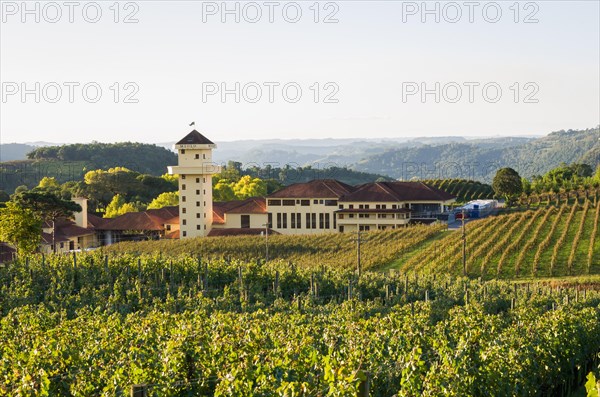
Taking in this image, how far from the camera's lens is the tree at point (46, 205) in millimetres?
58344

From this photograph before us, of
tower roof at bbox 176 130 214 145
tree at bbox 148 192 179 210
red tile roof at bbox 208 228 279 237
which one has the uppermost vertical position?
tower roof at bbox 176 130 214 145

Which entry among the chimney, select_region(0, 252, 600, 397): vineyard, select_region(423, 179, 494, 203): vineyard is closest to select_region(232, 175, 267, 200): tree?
select_region(423, 179, 494, 203): vineyard

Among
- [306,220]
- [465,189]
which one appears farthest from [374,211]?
[465,189]

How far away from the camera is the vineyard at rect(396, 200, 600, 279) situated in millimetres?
42469

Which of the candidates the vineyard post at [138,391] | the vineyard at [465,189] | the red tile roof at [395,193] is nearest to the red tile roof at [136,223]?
the red tile roof at [395,193]

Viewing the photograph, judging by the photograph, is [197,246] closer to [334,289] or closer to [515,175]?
[334,289]

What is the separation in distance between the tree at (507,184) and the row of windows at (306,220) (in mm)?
21697

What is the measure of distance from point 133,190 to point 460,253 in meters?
56.9

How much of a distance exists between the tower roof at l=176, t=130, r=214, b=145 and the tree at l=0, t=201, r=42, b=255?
1742 cm

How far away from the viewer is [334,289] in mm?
31438

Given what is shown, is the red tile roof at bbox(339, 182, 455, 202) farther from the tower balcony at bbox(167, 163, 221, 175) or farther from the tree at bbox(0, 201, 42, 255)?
the tree at bbox(0, 201, 42, 255)

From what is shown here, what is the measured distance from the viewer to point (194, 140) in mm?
65062

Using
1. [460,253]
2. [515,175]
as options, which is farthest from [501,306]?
[515,175]

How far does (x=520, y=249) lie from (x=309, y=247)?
13.1 m
